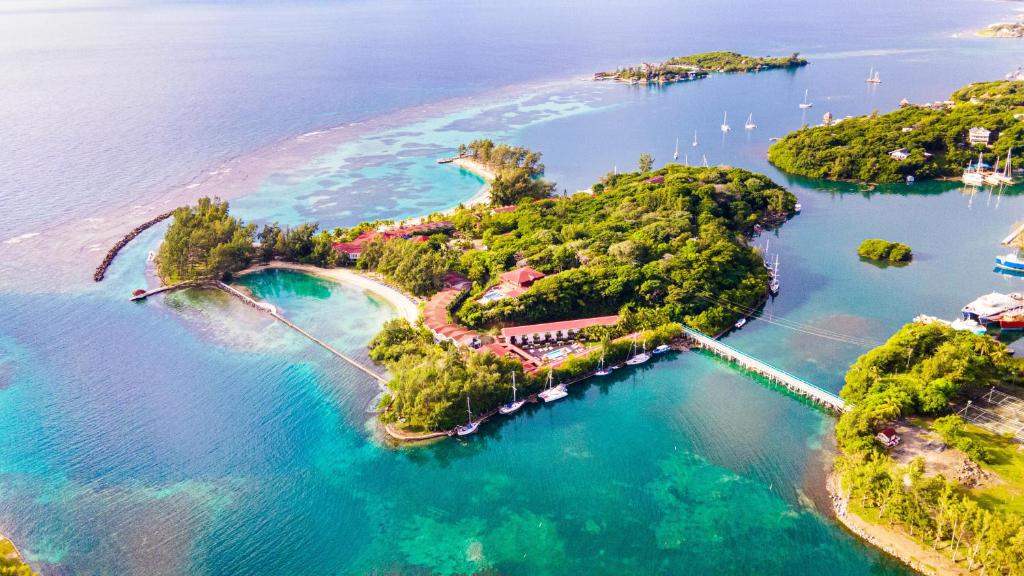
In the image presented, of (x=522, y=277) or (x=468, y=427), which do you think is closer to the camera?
(x=468, y=427)

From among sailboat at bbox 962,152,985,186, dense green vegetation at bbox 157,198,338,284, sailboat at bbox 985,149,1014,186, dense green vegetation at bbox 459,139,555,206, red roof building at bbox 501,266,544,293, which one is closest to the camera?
red roof building at bbox 501,266,544,293

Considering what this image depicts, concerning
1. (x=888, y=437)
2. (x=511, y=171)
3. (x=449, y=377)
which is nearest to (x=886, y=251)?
(x=888, y=437)

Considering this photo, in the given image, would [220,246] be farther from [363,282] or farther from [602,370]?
[602,370]

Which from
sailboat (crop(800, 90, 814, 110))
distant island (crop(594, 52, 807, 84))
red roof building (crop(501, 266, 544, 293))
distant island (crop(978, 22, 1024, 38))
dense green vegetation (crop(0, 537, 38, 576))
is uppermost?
distant island (crop(978, 22, 1024, 38))

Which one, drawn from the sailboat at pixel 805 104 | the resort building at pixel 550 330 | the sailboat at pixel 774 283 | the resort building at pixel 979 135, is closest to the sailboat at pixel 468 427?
the resort building at pixel 550 330

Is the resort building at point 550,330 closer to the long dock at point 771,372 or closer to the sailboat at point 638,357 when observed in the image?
the sailboat at point 638,357

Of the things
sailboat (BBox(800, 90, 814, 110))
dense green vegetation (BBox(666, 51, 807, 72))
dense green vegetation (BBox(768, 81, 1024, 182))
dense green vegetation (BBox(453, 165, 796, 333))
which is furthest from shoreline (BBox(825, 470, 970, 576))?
dense green vegetation (BBox(666, 51, 807, 72))

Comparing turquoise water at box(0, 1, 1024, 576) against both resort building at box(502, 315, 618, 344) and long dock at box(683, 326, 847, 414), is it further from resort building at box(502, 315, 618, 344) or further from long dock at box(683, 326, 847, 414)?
resort building at box(502, 315, 618, 344)
